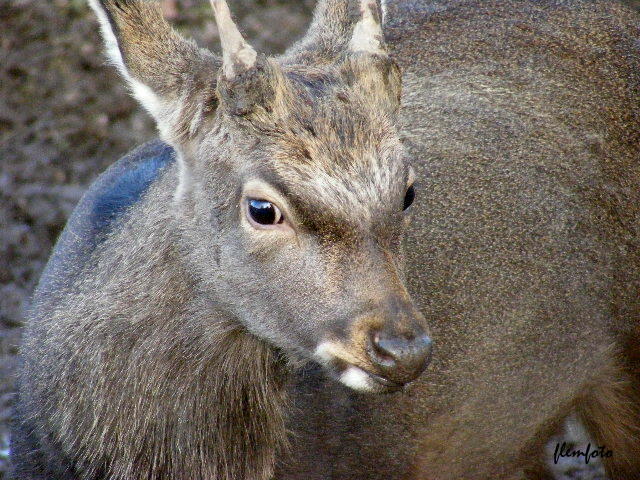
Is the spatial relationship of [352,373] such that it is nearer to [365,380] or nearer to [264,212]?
[365,380]

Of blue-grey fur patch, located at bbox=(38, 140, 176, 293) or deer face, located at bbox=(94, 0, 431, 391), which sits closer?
deer face, located at bbox=(94, 0, 431, 391)

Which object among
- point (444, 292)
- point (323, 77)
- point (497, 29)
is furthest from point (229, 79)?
point (497, 29)

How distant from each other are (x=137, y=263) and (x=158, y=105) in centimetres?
68

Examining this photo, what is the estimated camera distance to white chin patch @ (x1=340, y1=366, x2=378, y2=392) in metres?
3.76

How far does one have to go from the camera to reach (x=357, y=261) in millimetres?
3807

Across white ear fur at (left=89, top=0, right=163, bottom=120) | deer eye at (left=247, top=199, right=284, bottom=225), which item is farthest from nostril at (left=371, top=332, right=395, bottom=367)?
white ear fur at (left=89, top=0, right=163, bottom=120)

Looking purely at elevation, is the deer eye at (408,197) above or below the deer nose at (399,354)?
above

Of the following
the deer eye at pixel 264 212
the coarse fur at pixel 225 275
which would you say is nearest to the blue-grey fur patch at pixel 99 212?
the coarse fur at pixel 225 275

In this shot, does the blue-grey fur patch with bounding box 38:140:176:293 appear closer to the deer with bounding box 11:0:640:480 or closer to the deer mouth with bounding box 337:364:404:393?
the deer with bounding box 11:0:640:480

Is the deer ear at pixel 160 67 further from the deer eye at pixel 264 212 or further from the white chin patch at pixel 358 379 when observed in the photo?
the white chin patch at pixel 358 379
